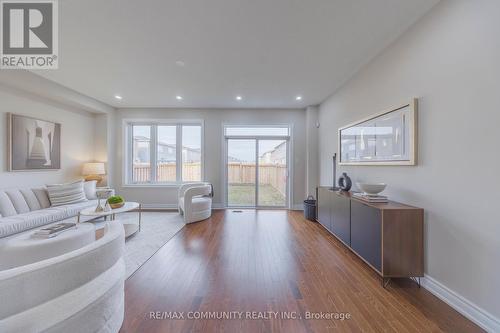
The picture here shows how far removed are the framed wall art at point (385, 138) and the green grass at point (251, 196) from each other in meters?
2.27

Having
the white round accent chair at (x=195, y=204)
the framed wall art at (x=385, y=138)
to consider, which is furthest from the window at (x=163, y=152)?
the framed wall art at (x=385, y=138)

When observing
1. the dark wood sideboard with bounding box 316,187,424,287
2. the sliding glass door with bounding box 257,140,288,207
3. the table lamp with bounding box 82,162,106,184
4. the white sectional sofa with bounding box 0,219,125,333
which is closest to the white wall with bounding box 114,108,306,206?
the sliding glass door with bounding box 257,140,288,207

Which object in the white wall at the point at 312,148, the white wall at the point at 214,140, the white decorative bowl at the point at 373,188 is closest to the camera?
the white decorative bowl at the point at 373,188

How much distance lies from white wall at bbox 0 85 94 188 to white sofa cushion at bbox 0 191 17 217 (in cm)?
58

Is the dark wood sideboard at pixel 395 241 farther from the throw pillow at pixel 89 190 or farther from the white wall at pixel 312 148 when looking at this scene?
the throw pillow at pixel 89 190

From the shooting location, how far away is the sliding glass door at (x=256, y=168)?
5.12 metres

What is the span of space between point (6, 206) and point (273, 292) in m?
3.96

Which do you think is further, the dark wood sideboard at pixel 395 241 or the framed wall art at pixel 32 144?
the framed wall art at pixel 32 144

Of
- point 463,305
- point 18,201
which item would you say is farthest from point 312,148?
point 18,201

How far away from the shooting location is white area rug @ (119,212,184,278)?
242 centimetres

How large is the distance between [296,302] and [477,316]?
1399mm

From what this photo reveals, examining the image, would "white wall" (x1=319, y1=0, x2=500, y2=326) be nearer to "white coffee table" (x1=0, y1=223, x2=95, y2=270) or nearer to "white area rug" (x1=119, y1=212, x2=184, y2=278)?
"white area rug" (x1=119, y1=212, x2=184, y2=278)

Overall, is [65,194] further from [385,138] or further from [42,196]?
[385,138]

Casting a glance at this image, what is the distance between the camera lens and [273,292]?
1.83 metres
